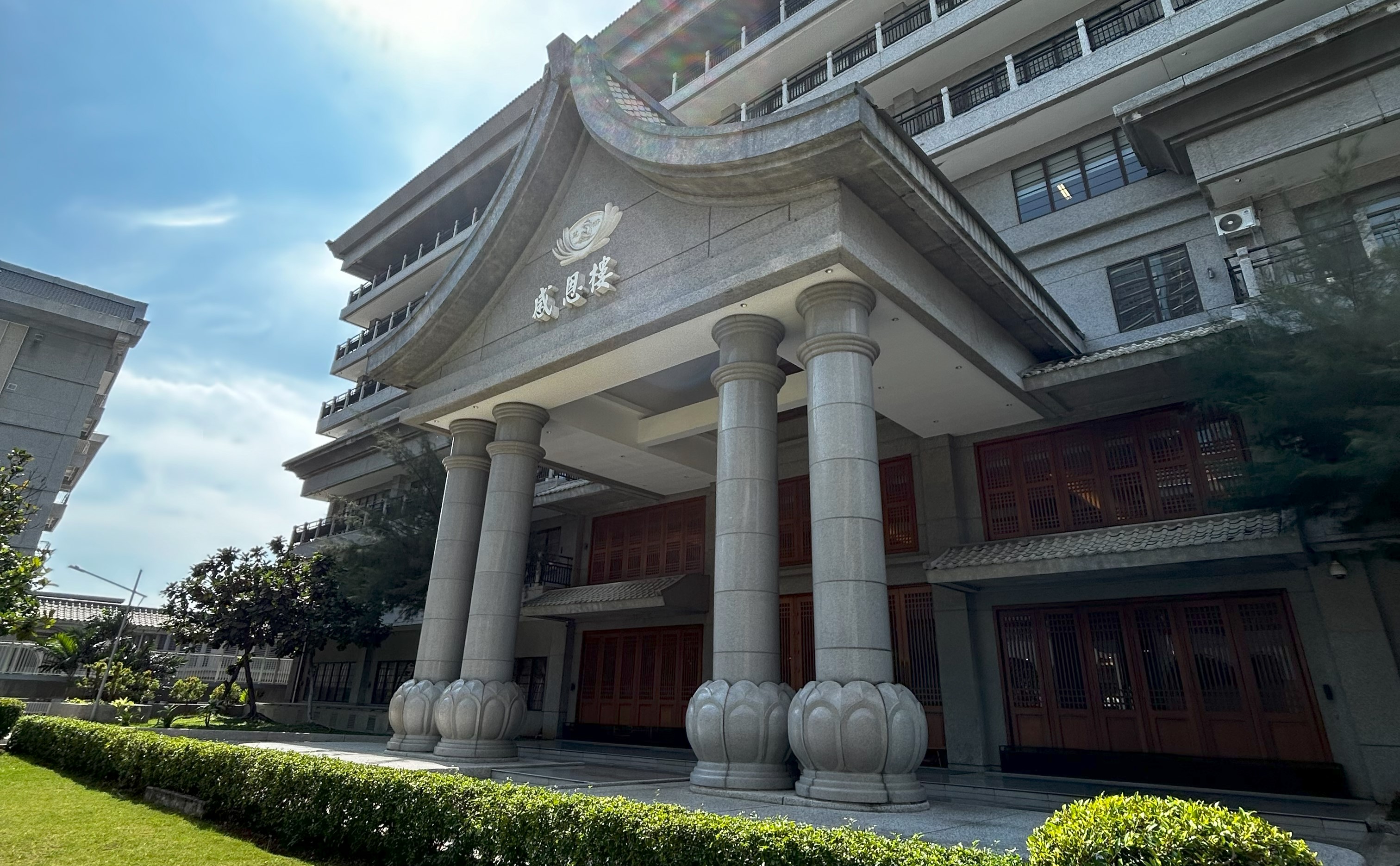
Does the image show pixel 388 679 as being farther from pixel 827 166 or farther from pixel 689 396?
pixel 827 166

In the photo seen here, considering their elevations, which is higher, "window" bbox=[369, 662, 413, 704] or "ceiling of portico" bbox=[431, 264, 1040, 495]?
"ceiling of portico" bbox=[431, 264, 1040, 495]

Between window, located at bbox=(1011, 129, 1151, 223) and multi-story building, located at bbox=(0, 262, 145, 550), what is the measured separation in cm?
3288

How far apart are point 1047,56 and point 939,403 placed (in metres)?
8.72

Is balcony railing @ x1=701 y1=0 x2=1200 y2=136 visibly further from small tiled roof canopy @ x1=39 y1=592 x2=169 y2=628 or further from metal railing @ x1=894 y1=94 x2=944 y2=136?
small tiled roof canopy @ x1=39 y1=592 x2=169 y2=628

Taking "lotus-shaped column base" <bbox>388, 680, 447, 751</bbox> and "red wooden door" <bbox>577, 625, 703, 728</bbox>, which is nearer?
"lotus-shaped column base" <bbox>388, 680, 447, 751</bbox>

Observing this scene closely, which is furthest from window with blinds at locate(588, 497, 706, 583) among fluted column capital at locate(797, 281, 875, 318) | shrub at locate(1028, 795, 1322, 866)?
shrub at locate(1028, 795, 1322, 866)

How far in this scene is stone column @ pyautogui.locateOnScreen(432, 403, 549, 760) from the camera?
11992mm

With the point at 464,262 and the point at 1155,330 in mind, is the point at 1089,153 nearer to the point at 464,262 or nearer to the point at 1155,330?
the point at 1155,330

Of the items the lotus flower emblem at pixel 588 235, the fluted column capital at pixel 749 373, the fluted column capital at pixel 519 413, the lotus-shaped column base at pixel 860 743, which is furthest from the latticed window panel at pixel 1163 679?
the lotus flower emblem at pixel 588 235

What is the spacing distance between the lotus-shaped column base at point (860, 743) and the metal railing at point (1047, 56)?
13.7m

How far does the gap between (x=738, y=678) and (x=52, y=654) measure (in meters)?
26.7

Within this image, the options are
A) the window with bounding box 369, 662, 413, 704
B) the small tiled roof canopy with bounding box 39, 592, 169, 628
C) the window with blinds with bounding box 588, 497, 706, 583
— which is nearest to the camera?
the window with blinds with bounding box 588, 497, 706, 583

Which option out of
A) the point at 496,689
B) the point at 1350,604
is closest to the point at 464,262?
the point at 496,689

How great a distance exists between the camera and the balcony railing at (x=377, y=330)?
3306 cm
